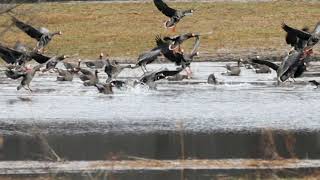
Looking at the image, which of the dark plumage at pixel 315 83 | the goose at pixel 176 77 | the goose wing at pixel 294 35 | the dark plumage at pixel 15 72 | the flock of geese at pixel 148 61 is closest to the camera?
the flock of geese at pixel 148 61

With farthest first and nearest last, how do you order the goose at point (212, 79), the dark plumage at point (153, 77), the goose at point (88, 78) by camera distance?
the goose at point (212, 79)
the goose at point (88, 78)
the dark plumage at point (153, 77)

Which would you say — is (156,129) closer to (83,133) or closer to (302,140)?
(83,133)

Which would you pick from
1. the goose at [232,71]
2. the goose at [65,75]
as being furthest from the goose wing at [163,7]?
the goose at [65,75]

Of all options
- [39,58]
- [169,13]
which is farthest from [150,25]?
[39,58]

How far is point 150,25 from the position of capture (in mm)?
31562

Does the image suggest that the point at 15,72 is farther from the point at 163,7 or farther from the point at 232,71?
the point at 163,7

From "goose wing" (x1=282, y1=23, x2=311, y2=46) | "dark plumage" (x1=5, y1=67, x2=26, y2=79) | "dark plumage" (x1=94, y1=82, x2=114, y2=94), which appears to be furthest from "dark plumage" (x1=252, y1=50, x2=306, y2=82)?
"dark plumage" (x1=5, y1=67, x2=26, y2=79)

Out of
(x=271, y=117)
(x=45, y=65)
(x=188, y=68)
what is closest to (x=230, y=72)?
(x=188, y=68)

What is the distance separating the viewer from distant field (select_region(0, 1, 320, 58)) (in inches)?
1110

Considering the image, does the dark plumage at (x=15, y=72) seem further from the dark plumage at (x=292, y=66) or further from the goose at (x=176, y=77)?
the dark plumage at (x=292, y=66)

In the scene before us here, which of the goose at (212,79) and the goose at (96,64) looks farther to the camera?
the goose at (96,64)

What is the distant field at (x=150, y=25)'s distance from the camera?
92.5 feet

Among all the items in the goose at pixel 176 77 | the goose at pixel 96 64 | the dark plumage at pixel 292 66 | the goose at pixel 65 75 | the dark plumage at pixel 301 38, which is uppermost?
the dark plumage at pixel 301 38

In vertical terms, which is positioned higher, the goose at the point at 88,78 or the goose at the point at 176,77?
the goose at the point at 88,78
